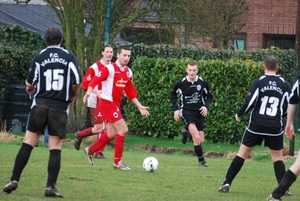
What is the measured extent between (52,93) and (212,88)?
12248 millimetres

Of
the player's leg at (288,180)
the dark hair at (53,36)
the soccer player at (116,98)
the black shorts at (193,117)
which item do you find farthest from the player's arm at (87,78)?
the player's leg at (288,180)

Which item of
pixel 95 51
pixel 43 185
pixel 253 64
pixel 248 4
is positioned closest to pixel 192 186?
pixel 43 185

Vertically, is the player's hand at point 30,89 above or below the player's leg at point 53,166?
above

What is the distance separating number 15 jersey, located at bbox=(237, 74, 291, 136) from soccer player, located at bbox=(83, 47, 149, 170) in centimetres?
292

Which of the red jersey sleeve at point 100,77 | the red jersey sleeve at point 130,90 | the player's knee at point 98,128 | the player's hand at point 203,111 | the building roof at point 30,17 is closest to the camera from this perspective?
the red jersey sleeve at point 100,77

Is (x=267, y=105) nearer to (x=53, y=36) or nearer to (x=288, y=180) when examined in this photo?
(x=288, y=180)

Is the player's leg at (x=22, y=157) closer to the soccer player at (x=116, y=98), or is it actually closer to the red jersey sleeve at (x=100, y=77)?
the red jersey sleeve at (x=100, y=77)

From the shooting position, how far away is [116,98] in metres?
13.0

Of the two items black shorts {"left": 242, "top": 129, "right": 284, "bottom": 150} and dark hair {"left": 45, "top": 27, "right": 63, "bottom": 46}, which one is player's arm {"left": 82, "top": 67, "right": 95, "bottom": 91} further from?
dark hair {"left": 45, "top": 27, "right": 63, "bottom": 46}

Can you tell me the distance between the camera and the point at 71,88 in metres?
9.40

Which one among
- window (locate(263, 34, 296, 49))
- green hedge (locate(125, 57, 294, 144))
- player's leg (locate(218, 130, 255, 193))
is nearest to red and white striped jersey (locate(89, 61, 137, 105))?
player's leg (locate(218, 130, 255, 193))

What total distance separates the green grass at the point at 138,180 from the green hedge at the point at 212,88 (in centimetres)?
532

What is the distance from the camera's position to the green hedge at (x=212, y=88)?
21.0 meters

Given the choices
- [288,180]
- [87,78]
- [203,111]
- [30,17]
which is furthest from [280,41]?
[288,180]
